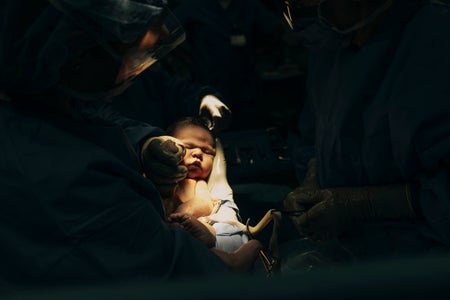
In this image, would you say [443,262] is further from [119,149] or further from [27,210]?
[119,149]

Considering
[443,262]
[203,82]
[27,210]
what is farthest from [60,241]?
[203,82]

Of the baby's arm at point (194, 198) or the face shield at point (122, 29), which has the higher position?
the face shield at point (122, 29)

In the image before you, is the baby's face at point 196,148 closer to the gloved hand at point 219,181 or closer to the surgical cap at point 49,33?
the gloved hand at point 219,181

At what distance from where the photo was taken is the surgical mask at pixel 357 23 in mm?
1681

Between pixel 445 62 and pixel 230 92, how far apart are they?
2909 mm

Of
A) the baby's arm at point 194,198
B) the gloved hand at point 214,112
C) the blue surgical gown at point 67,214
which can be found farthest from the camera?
the gloved hand at point 214,112

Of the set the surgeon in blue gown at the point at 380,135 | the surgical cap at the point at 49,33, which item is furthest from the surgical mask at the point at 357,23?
the surgical cap at the point at 49,33

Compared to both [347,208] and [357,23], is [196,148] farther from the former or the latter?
[357,23]

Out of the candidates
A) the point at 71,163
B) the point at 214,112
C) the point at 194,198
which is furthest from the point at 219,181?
the point at 71,163

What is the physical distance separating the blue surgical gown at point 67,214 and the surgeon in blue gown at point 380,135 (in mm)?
806

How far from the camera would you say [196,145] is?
8.73ft

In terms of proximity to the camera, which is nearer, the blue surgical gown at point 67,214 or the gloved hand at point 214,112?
the blue surgical gown at point 67,214

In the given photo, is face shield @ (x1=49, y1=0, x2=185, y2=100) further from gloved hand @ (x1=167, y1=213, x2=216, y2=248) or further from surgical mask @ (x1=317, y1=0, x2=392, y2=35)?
gloved hand @ (x1=167, y1=213, x2=216, y2=248)

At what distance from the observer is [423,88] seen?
1.59 meters
